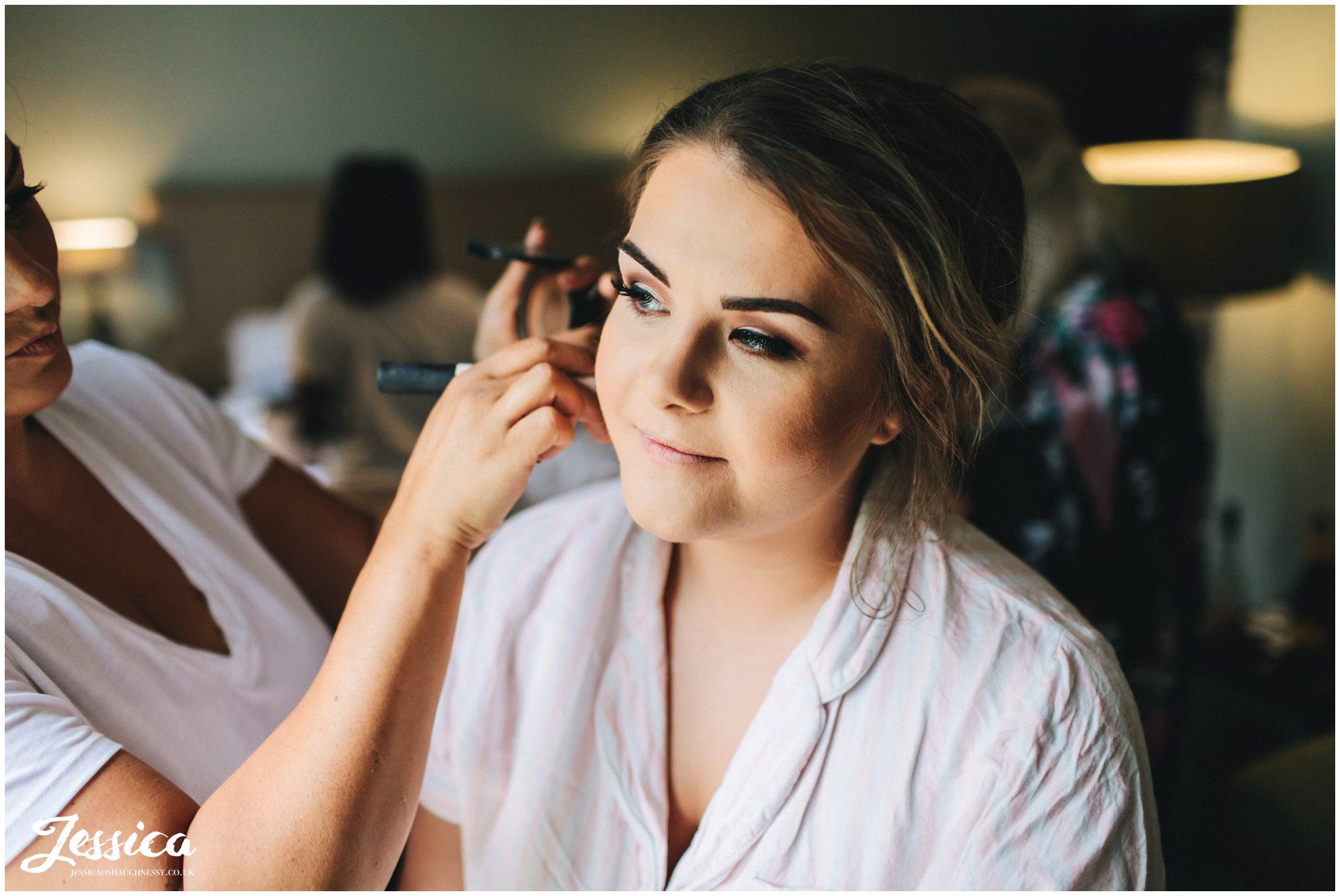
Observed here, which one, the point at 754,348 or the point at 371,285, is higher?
the point at 754,348

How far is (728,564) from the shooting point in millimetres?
1019

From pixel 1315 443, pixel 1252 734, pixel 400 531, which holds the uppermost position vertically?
pixel 400 531

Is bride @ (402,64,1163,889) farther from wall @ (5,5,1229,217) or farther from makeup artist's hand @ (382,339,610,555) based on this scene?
wall @ (5,5,1229,217)

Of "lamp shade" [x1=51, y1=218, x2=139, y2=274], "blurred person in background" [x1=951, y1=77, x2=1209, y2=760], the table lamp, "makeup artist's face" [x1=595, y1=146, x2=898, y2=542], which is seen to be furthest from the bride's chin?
"lamp shade" [x1=51, y1=218, x2=139, y2=274]

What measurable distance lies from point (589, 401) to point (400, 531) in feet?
0.69

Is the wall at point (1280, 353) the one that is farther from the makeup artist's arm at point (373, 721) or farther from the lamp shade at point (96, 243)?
the lamp shade at point (96, 243)

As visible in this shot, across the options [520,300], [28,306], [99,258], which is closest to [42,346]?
[28,306]

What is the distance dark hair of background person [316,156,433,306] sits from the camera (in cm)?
353

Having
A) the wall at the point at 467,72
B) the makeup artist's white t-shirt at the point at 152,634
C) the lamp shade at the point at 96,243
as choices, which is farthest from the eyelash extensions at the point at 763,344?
the lamp shade at the point at 96,243

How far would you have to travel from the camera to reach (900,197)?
2.57 feet

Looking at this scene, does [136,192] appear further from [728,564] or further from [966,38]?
[728,564]

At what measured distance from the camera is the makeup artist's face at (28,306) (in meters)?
0.74

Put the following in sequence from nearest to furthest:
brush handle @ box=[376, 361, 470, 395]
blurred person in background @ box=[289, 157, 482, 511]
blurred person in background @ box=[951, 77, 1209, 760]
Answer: brush handle @ box=[376, 361, 470, 395] < blurred person in background @ box=[951, 77, 1209, 760] < blurred person in background @ box=[289, 157, 482, 511]

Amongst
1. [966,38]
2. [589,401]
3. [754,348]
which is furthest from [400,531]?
[966,38]
